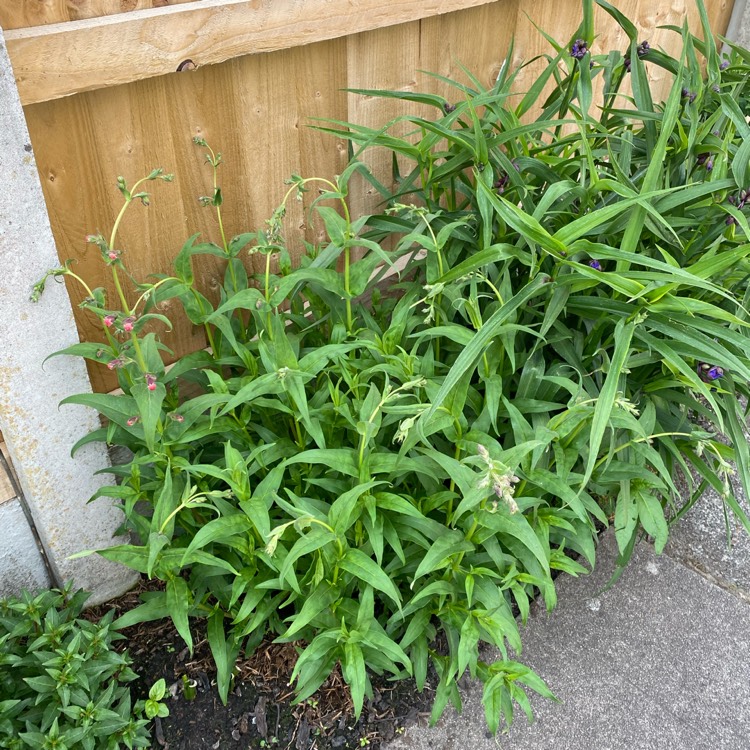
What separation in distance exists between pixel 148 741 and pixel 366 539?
2.26 ft

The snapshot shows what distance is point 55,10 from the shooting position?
150 cm

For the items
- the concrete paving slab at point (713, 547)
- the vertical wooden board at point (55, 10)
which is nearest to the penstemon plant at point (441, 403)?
the vertical wooden board at point (55, 10)

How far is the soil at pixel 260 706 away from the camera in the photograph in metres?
1.78

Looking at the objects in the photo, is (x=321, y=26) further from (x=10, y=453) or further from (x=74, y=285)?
(x=10, y=453)

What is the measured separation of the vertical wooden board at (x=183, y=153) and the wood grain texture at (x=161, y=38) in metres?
0.08

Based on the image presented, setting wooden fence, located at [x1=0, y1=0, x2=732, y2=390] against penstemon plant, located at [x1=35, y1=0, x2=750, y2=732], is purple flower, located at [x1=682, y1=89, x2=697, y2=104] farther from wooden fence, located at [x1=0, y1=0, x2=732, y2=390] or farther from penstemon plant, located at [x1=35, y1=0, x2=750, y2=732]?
wooden fence, located at [x1=0, y1=0, x2=732, y2=390]

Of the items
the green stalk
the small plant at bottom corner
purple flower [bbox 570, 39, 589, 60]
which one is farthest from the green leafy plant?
purple flower [bbox 570, 39, 589, 60]

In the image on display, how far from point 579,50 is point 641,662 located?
5.64 ft

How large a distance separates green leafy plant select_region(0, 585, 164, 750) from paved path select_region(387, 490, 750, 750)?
66 cm

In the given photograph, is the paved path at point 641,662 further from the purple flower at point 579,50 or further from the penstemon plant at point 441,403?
the purple flower at point 579,50

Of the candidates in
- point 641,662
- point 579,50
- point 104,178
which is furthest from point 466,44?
point 641,662

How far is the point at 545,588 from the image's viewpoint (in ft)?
5.82

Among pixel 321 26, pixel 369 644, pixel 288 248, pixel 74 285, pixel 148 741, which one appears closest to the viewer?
pixel 369 644

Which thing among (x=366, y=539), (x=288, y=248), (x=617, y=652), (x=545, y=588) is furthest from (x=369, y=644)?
(x=288, y=248)
